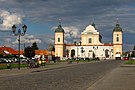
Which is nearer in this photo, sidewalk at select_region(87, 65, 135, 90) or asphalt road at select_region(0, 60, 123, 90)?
asphalt road at select_region(0, 60, 123, 90)

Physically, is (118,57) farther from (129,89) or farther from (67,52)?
(129,89)

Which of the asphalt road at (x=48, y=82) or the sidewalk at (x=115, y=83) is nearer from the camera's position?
the asphalt road at (x=48, y=82)

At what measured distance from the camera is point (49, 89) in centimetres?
1781

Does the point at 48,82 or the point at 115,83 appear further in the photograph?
the point at 48,82

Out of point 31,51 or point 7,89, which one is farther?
point 31,51

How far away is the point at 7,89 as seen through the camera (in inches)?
682

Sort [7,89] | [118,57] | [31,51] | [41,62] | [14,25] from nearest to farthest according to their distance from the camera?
[7,89] < [14,25] < [41,62] < [31,51] < [118,57]

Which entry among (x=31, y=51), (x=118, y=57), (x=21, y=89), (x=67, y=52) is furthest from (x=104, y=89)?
(x=67, y=52)

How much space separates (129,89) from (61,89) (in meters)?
3.59

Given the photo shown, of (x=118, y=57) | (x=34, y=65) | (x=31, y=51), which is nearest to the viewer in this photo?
(x=34, y=65)

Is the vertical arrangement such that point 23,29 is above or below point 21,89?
above

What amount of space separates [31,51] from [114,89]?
14142cm

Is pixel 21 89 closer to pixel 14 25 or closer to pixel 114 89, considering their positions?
pixel 114 89

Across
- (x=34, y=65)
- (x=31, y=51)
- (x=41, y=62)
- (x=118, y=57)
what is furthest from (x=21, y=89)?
(x=118, y=57)
